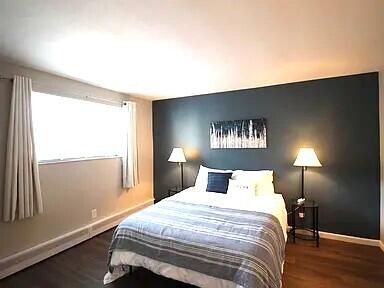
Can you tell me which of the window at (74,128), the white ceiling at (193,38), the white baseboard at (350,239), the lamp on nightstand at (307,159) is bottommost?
the white baseboard at (350,239)

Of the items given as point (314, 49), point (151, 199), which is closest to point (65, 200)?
point (151, 199)

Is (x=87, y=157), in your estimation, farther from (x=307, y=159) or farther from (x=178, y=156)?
(x=307, y=159)

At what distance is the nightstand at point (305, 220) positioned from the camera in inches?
121

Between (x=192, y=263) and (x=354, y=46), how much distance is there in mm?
2404

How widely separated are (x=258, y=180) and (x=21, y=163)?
2883mm

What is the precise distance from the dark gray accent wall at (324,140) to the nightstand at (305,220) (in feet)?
0.42

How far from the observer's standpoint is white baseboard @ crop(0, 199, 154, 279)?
2.35 metres

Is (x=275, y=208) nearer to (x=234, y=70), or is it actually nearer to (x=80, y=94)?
(x=234, y=70)

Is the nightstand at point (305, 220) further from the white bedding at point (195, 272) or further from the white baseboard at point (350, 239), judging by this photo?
the white bedding at point (195, 272)

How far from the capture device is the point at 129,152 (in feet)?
12.7

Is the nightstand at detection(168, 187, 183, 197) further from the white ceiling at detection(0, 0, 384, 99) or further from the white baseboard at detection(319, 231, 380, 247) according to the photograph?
the white baseboard at detection(319, 231, 380, 247)

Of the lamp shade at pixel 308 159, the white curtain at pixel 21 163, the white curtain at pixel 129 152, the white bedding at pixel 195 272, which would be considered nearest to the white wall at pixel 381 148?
the lamp shade at pixel 308 159

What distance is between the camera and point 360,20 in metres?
1.62

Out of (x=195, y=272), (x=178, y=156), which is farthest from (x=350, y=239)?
(x=178, y=156)
